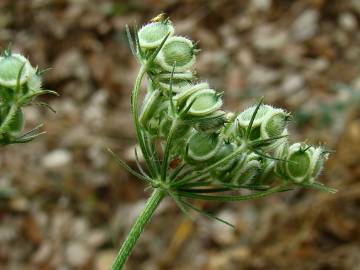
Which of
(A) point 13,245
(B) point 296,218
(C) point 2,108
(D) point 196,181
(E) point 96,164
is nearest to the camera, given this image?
(C) point 2,108

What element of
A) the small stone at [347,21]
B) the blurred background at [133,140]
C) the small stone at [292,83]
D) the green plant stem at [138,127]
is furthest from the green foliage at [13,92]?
the small stone at [347,21]

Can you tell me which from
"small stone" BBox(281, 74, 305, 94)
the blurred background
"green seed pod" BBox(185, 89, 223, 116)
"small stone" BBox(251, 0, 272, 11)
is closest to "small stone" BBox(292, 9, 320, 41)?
the blurred background

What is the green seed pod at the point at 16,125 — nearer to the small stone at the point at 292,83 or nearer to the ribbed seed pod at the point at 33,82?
the ribbed seed pod at the point at 33,82

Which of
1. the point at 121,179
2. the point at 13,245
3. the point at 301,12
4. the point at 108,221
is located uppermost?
the point at 301,12

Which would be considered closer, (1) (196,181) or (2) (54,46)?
(1) (196,181)

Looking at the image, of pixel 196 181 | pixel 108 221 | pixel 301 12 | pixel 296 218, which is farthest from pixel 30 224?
pixel 196 181

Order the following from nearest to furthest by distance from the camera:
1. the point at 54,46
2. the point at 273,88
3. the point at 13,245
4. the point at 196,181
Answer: the point at 196,181 → the point at 13,245 → the point at 273,88 → the point at 54,46

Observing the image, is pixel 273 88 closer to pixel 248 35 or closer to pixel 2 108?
pixel 248 35
